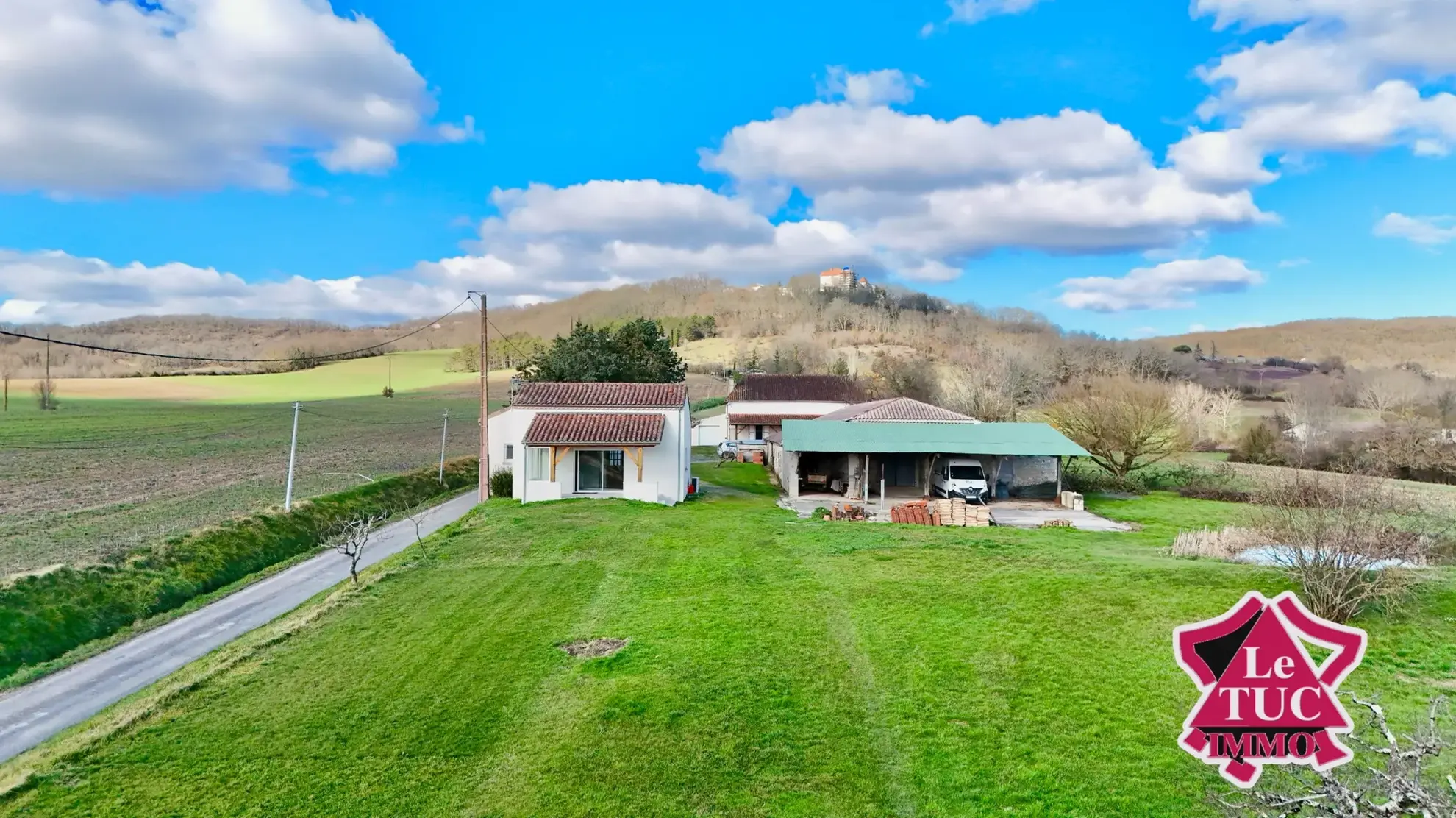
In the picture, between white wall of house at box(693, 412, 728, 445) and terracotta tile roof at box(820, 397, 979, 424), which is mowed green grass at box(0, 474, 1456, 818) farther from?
white wall of house at box(693, 412, 728, 445)

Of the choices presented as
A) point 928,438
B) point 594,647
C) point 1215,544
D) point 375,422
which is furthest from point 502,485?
point 375,422

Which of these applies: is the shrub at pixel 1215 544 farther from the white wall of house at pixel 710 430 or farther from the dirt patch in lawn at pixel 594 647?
the white wall of house at pixel 710 430

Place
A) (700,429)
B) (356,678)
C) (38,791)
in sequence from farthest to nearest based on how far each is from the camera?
1. (700,429)
2. (356,678)
3. (38,791)

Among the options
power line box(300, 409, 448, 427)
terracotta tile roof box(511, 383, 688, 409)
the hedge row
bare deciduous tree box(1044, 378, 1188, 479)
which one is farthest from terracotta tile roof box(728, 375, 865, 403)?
the hedge row

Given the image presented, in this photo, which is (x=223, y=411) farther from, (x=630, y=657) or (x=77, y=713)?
(x=630, y=657)

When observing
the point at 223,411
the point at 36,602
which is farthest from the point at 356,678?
the point at 223,411

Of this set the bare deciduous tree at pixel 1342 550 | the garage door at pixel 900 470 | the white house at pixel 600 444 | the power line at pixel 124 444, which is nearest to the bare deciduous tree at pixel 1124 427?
the garage door at pixel 900 470

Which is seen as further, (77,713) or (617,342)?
(617,342)

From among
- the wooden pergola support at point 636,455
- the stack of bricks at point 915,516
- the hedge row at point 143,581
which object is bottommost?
the hedge row at point 143,581
